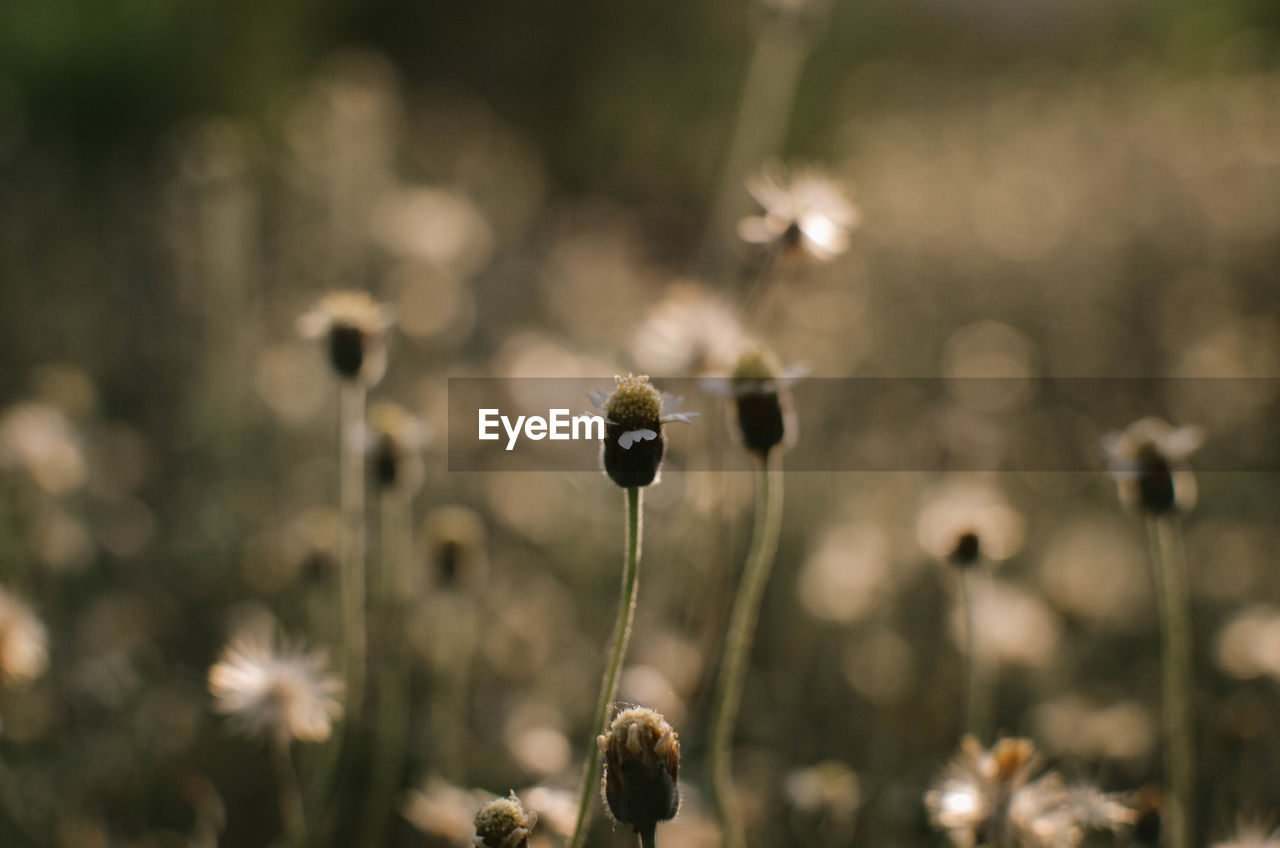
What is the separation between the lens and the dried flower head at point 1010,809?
1.64m

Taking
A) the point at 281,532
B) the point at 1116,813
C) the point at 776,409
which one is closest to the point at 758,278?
the point at 776,409

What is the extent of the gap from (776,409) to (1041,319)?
4.54 meters

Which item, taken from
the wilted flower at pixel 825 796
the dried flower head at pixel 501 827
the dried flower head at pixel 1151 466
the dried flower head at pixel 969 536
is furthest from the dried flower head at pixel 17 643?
the dried flower head at pixel 1151 466

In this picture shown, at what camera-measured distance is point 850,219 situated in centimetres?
236

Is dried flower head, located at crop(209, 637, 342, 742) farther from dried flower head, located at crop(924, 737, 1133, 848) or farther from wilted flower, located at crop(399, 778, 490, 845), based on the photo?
dried flower head, located at crop(924, 737, 1133, 848)

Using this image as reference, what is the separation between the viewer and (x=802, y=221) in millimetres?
2270

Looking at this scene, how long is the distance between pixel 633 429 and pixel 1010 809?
0.90 meters

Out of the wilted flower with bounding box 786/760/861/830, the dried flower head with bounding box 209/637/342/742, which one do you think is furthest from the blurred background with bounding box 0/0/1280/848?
the dried flower head with bounding box 209/637/342/742

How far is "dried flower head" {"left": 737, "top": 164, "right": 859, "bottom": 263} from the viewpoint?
2.25 metres

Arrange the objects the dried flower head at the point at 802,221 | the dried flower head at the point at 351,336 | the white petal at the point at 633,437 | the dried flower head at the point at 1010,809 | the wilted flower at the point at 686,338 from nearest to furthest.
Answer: the white petal at the point at 633,437, the dried flower head at the point at 1010,809, the dried flower head at the point at 351,336, the dried flower head at the point at 802,221, the wilted flower at the point at 686,338

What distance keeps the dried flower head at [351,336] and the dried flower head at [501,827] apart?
1.03m

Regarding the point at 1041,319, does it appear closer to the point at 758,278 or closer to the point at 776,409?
the point at 758,278

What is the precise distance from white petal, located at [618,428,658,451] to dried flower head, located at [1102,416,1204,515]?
1088 millimetres

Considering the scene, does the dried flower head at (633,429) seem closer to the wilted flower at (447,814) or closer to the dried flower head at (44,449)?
the wilted flower at (447,814)
